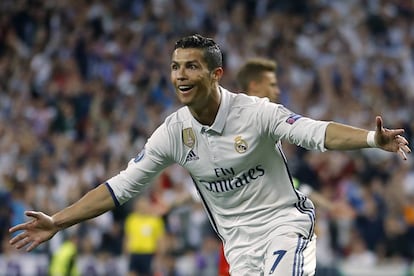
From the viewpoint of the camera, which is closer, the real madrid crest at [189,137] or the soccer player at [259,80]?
the real madrid crest at [189,137]

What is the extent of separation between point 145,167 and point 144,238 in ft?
25.5

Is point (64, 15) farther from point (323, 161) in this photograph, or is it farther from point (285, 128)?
point (285, 128)

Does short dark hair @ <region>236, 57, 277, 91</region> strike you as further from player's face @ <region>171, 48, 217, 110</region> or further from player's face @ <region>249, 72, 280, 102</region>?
player's face @ <region>171, 48, 217, 110</region>

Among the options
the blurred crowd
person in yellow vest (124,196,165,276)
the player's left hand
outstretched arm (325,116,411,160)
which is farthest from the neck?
person in yellow vest (124,196,165,276)

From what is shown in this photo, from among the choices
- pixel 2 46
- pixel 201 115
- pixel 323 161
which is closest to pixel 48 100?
pixel 2 46

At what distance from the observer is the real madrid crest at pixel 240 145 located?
6.16m

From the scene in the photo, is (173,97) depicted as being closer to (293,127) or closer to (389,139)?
(293,127)

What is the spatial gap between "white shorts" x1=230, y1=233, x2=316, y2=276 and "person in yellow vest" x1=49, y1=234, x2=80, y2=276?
296 inches

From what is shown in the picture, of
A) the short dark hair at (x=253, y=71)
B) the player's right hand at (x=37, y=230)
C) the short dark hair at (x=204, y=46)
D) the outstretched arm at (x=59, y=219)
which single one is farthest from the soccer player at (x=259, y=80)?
the player's right hand at (x=37, y=230)

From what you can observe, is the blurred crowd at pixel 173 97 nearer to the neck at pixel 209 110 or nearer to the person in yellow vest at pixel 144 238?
the person in yellow vest at pixel 144 238

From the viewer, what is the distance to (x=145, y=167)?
21.0ft

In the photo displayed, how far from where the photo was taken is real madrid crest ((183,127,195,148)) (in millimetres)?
6328

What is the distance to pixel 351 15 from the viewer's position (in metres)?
18.1

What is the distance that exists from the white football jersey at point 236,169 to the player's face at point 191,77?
0.58 ft
